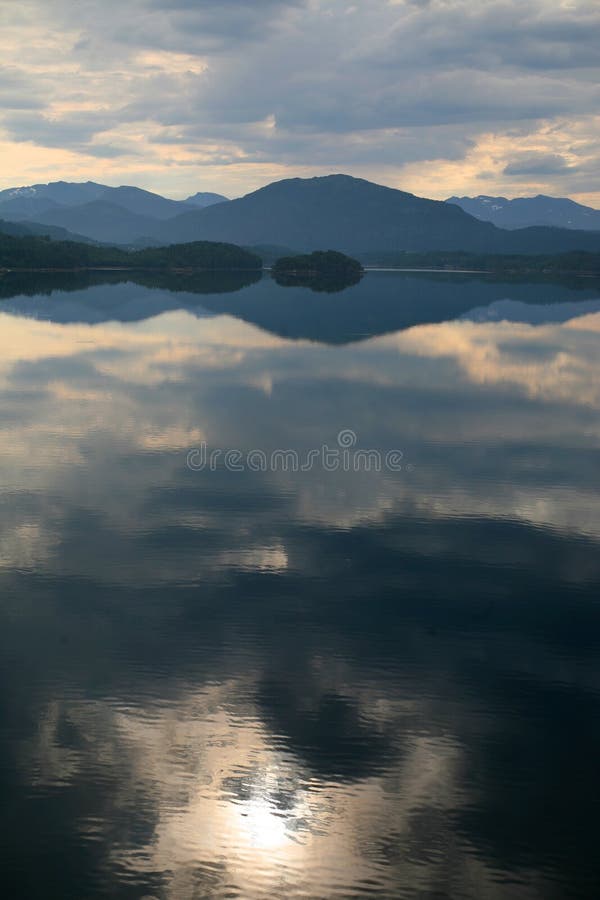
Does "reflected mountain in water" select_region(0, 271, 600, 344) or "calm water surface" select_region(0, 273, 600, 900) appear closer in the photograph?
"calm water surface" select_region(0, 273, 600, 900)

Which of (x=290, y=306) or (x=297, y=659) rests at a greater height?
(x=290, y=306)

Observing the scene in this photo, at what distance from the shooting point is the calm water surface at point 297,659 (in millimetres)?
16562

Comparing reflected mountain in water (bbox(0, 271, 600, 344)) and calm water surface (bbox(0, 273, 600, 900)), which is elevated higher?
reflected mountain in water (bbox(0, 271, 600, 344))

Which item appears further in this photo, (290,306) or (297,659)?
(290,306)

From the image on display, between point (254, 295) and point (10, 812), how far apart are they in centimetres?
16915

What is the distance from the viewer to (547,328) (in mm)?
120938

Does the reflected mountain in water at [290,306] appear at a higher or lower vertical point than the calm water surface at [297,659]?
higher

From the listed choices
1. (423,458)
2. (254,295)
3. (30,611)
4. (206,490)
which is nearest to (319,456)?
(423,458)

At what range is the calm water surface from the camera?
652 inches

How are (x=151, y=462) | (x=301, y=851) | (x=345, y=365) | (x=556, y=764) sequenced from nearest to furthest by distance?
(x=301, y=851), (x=556, y=764), (x=151, y=462), (x=345, y=365)

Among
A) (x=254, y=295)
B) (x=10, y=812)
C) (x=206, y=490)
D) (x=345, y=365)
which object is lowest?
(x=10, y=812)

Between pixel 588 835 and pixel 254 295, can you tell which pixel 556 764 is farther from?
pixel 254 295

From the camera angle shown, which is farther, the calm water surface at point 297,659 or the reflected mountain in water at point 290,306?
the reflected mountain in water at point 290,306

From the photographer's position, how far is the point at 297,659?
76.7 ft
